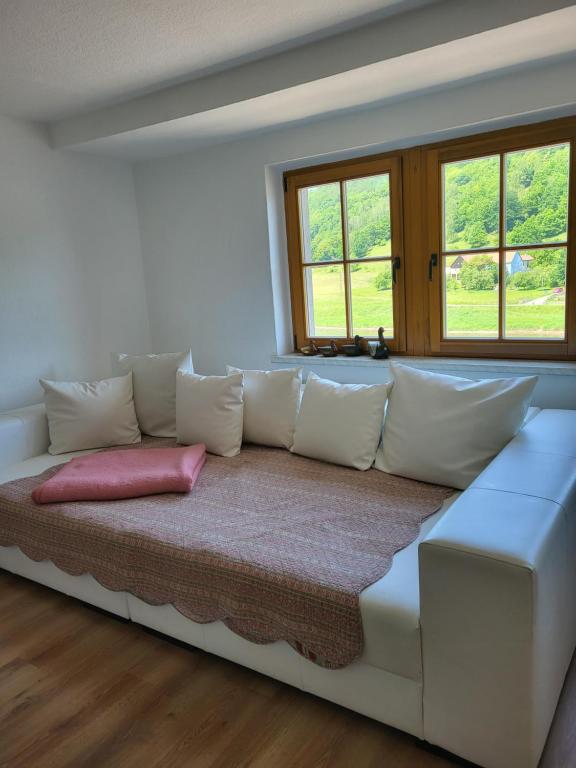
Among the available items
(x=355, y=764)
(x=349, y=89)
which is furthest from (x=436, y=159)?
(x=355, y=764)

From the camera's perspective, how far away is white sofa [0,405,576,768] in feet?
4.25

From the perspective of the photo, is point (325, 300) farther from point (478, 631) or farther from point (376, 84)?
point (478, 631)

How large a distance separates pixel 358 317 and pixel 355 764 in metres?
2.27

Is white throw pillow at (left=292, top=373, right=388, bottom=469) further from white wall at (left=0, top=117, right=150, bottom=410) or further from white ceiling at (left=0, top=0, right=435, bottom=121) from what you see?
white wall at (left=0, top=117, right=150, bottom=410)

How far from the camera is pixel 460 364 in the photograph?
280 cm

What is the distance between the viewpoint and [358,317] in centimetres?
325

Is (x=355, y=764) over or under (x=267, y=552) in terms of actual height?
under

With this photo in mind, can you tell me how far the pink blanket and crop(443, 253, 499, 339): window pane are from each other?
1.51m

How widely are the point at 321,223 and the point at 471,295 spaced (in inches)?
38.9

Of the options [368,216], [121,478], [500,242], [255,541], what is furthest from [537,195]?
[121,478]

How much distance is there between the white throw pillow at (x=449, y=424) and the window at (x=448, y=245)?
706mm

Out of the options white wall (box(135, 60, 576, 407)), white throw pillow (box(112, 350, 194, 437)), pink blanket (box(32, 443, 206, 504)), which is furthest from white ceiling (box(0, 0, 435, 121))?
pink blanket (box(32, 443, 206, 504))

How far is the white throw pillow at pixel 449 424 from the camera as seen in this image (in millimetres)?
2080

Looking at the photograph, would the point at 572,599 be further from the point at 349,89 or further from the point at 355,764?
the point at 349,89
